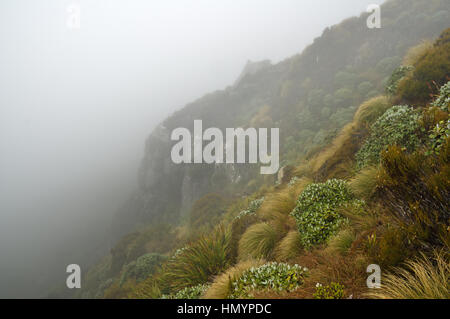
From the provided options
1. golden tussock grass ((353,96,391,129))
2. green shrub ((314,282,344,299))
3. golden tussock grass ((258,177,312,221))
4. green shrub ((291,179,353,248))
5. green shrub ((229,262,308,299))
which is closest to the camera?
green shrub ((314,282,344,299))

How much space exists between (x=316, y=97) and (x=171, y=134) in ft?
72.5

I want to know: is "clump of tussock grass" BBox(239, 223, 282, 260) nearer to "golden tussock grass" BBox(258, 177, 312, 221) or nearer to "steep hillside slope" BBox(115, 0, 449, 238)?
"golden tussock grass" BBox(258, 177, 312, 221)

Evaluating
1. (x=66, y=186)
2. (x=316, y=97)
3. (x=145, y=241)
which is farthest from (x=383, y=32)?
(x=66, y=186)

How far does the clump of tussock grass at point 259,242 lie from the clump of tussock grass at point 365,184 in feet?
6.21

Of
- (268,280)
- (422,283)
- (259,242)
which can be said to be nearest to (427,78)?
(422,283)

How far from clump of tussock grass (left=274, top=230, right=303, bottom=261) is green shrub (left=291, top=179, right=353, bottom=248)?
15 cm

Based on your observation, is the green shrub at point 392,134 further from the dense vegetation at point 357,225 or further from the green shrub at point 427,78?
the green shrub at point 427,78

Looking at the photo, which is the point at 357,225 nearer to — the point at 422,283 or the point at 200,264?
the point at 422,283

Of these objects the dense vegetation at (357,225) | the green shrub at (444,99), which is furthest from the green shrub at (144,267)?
the green shrub at (444,99)

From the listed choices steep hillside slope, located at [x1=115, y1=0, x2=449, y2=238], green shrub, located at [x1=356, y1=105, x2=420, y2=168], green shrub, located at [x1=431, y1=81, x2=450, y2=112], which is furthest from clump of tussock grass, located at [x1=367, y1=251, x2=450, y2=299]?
steep hillside slope, located at [x1=115, y1=0, x2=449, y2=238]

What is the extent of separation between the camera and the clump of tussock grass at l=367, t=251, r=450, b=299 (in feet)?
5.90

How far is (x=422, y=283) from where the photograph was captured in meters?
1.87

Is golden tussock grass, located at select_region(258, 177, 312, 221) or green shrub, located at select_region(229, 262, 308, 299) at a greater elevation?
golden tussock grass, located at select_region(258, 177, 312, 221)
